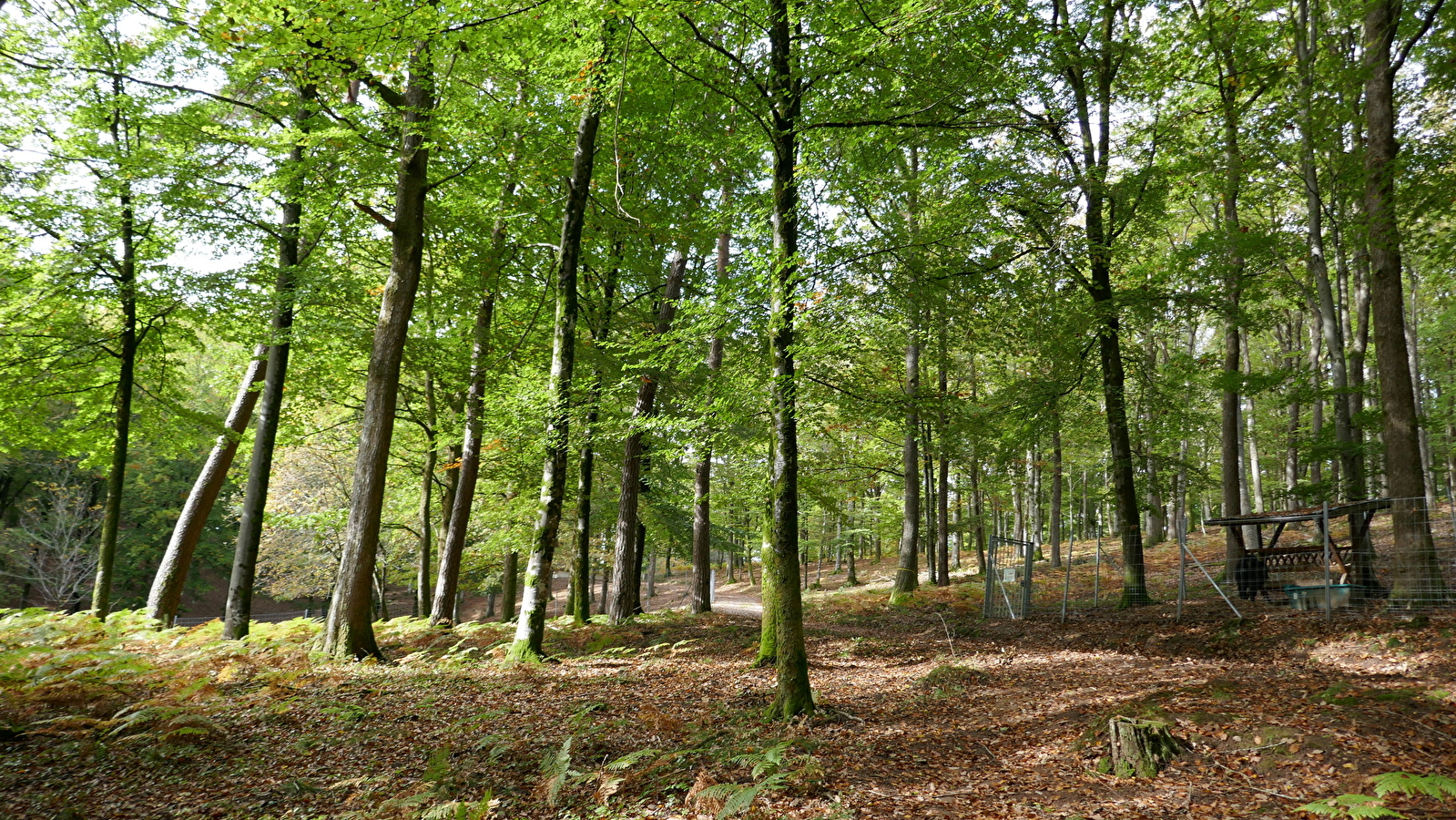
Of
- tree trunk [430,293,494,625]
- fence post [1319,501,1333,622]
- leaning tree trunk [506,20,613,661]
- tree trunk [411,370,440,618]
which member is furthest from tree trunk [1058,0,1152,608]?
tree trunk [411,370,440,618]

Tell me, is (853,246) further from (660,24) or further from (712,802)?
(712,802)

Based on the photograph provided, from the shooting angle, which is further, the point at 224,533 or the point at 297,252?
the point at 224,533

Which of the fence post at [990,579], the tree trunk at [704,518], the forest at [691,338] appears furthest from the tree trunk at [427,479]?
the fence post at [990,579]

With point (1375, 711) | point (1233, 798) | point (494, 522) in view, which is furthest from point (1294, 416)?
point (494, 522)

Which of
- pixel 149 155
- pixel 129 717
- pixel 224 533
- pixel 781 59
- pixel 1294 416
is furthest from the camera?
pixel 224 533

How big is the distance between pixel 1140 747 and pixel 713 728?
3.55 m

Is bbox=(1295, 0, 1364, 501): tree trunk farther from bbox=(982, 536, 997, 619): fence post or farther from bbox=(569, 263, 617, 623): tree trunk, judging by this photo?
bbox=(569, 263, 617, 623): tree trunk

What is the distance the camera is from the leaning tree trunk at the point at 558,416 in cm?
943

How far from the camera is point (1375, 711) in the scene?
493cm

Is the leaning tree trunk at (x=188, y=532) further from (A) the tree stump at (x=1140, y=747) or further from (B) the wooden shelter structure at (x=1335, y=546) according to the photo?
(B) the wooden shelter structure at (x=1335, y=546)

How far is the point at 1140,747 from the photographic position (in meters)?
4.62

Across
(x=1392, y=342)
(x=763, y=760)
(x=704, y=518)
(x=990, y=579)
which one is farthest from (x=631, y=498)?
(x=1392, y=342)

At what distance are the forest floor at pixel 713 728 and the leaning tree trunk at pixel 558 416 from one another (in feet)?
2.66

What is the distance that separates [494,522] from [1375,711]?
1745 centimetres
